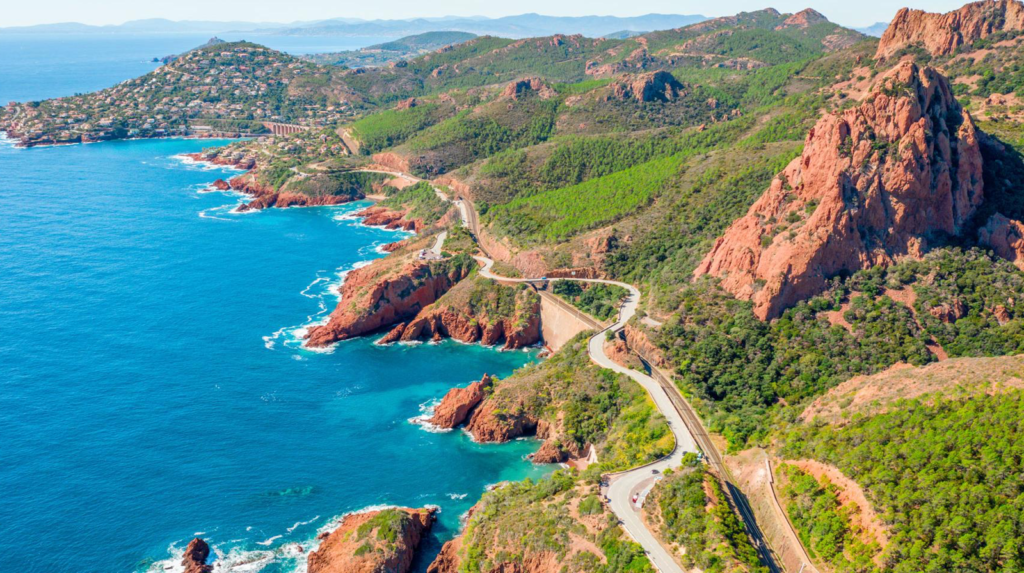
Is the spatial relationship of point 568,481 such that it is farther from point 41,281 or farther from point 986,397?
point 41,281

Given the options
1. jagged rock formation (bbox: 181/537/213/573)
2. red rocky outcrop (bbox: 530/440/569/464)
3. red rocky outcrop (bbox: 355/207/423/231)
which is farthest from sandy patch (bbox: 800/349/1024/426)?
red rocky outcrop (bbox: 355/207/423/231)

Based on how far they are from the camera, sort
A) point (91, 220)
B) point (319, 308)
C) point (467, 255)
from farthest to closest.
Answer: point (91, 220) < point (467, 255) < point (319, 308)

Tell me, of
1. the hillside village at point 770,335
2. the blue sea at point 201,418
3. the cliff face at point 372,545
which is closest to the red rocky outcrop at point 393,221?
the hillside village at point 770,335

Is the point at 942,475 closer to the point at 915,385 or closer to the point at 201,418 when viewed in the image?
the point at 915,385

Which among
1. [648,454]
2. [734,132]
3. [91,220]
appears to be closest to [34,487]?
[648,454]

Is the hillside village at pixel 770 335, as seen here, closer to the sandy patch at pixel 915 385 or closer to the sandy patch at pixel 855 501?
the sandy patch at pixel 855 501

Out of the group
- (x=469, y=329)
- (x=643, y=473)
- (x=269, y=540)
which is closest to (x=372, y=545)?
(x=269, y=540)
